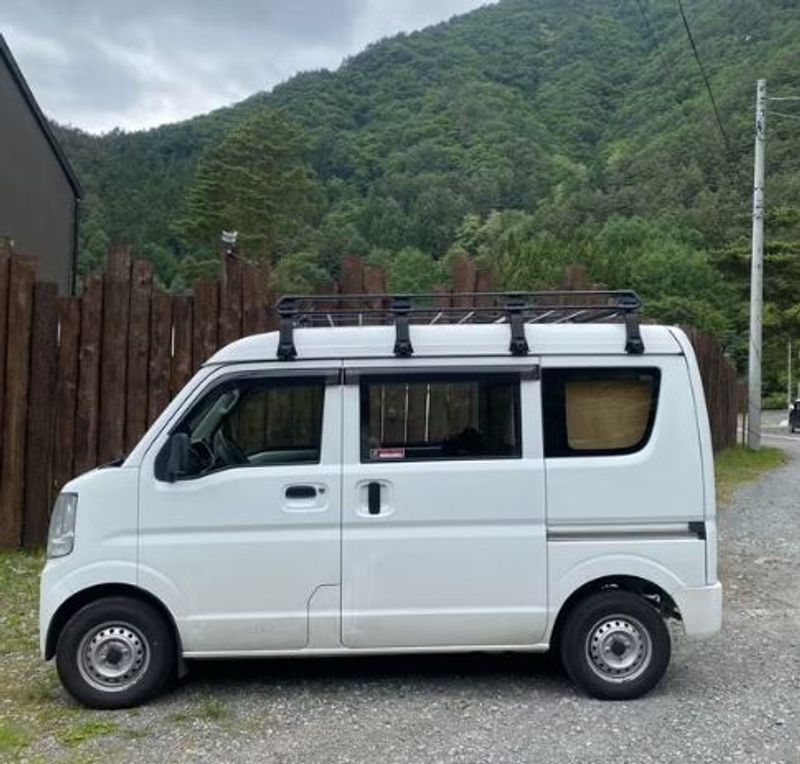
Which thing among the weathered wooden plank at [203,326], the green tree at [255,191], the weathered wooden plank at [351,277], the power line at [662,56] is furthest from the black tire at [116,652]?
the green tree at [255,191]

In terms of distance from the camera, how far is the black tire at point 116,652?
493cm

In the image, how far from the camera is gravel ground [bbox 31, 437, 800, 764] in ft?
14.4

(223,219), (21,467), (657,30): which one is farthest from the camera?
(223,219)

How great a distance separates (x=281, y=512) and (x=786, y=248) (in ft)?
126

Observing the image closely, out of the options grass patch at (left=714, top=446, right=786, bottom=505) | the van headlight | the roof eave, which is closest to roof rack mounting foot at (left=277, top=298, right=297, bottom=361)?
the van headlight

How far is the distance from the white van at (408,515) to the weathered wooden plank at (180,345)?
133 inches

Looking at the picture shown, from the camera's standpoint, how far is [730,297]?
6556 cm

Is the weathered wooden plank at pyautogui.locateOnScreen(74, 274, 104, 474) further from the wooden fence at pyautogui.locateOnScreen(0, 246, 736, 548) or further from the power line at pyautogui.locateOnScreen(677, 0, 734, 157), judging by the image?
the power line at pyautogui.locateOnScreen(677, 0, 734, 157)

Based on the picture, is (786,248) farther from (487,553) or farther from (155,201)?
(155,201)

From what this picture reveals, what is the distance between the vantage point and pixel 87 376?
8.40 metres

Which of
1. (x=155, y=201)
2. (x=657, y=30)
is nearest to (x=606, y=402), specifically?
(x=657, y=30)

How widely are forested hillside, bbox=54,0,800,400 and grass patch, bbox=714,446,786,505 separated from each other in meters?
10.6

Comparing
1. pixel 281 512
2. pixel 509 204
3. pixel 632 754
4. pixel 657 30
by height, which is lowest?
pixel 632 754

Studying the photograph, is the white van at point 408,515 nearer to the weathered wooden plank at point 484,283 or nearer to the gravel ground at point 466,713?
the gravel ground at point 466,713
